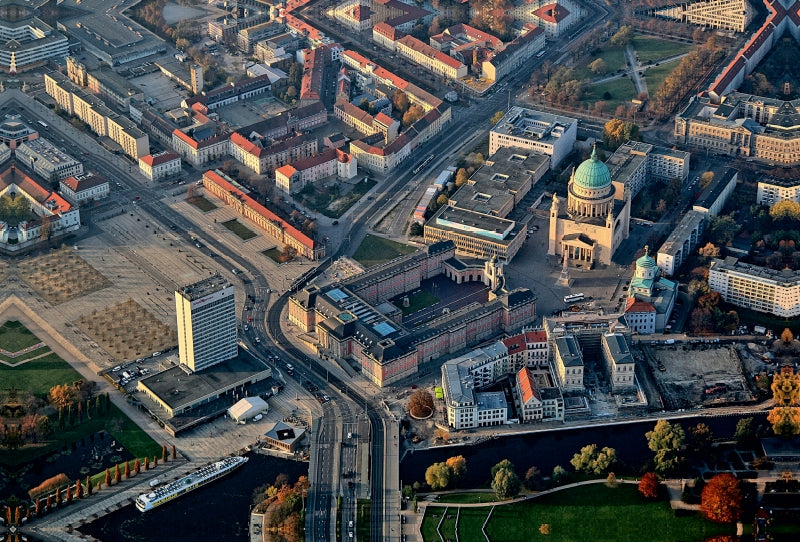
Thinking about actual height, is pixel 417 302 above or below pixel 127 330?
above

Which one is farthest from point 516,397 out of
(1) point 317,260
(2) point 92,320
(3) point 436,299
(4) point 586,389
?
(2) point 92,320

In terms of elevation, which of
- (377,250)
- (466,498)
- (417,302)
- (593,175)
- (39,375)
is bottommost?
(39,375)

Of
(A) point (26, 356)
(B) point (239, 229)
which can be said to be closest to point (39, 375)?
(A) point (26, 356)

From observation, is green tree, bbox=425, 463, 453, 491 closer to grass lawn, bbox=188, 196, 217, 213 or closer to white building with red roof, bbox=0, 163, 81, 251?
grass lawn, bbox=188, 196, 217, 213

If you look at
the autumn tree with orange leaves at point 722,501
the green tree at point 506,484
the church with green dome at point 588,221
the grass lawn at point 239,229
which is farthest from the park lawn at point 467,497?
the grass lawn at point 239,229

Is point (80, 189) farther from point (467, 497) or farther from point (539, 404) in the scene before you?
point (467, 497)
